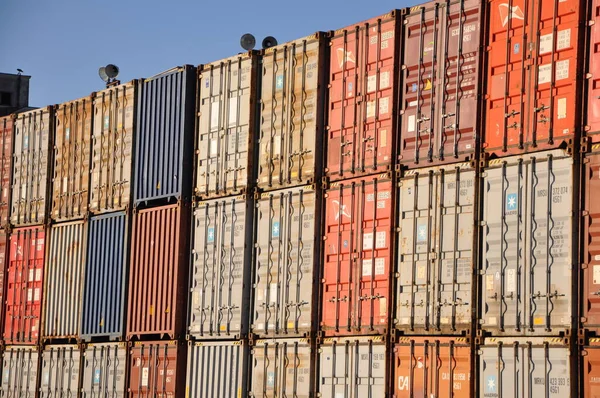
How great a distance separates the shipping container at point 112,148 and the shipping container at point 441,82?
8.98m

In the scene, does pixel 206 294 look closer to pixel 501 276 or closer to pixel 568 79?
pixel 501 276

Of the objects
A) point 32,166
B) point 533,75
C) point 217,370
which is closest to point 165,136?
point 217,370

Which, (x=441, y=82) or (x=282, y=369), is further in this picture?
(x=282, y=369)

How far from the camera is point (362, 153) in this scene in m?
20.8

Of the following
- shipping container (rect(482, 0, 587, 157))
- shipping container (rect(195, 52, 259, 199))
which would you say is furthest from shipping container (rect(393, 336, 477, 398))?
shipping container (rect(195, 52, 259, 199))

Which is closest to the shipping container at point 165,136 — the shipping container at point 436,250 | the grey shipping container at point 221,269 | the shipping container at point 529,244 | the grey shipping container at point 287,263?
the grey shipping container at point 221,269

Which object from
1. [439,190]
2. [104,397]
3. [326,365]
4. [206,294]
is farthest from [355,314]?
[104,397]

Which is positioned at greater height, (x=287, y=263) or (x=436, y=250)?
(x=436, y=250)

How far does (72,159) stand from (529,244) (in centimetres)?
1502

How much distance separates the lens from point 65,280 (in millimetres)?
28438

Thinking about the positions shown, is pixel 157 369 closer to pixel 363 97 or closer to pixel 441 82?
pixel 363 97

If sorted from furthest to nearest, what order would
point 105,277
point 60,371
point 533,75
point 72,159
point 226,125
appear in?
1. point 72,159
2. point 60,371
3. point 105,277
4. point 226,125
5. point 533,75

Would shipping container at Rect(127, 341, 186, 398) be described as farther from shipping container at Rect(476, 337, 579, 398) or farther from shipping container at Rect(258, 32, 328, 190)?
shipping container at Rect(476, 337, 579, 398)

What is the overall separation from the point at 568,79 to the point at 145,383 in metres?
12.7
